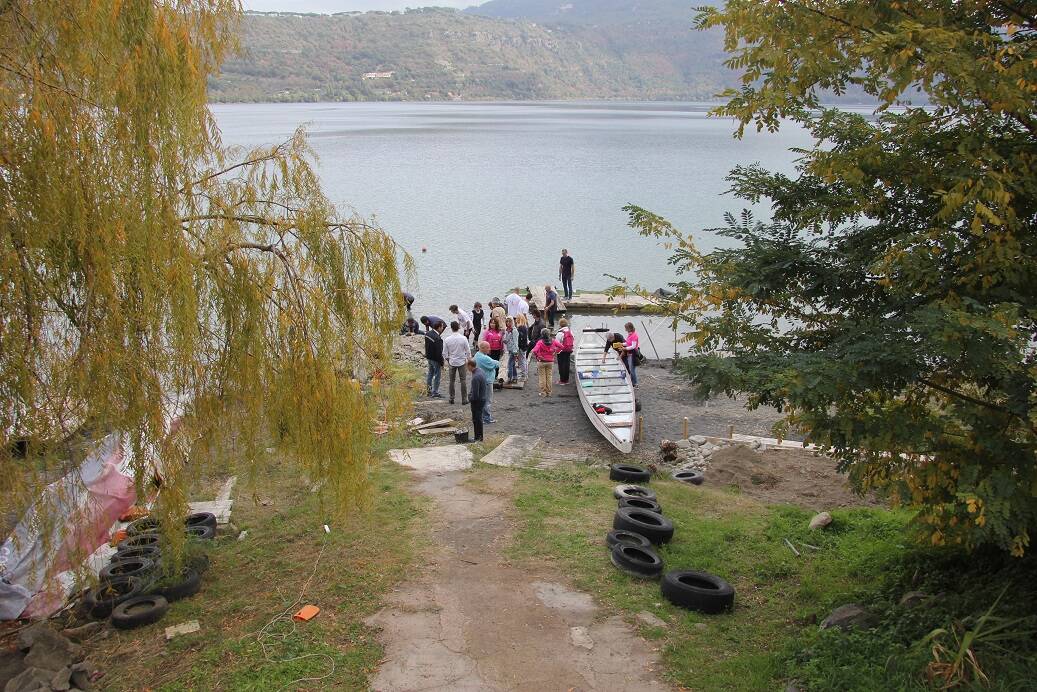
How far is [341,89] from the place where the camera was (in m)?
144

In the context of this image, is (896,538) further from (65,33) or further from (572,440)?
(65,33)

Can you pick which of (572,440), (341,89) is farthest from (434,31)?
(572,440)

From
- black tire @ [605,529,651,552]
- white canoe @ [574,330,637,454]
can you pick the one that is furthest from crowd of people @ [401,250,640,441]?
black tire @ [605,529,651,552]

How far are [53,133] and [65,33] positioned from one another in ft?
2.95

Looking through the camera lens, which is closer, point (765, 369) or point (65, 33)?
point (65, 33)

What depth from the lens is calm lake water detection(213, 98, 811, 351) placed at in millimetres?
38594

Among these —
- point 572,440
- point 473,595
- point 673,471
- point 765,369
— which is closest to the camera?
point 765,369

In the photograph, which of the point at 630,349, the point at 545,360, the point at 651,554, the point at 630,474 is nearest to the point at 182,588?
Result: the point at 651,554

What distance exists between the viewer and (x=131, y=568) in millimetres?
9164

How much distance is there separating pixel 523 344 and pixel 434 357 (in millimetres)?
3721

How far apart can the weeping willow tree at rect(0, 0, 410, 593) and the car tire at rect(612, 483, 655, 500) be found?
14.2 ft

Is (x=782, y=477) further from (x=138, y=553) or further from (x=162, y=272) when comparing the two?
(x=162, y=272)

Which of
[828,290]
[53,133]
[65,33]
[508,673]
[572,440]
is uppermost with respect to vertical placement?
[65,33]

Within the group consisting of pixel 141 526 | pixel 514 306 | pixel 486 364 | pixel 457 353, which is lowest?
pixel 514 306
